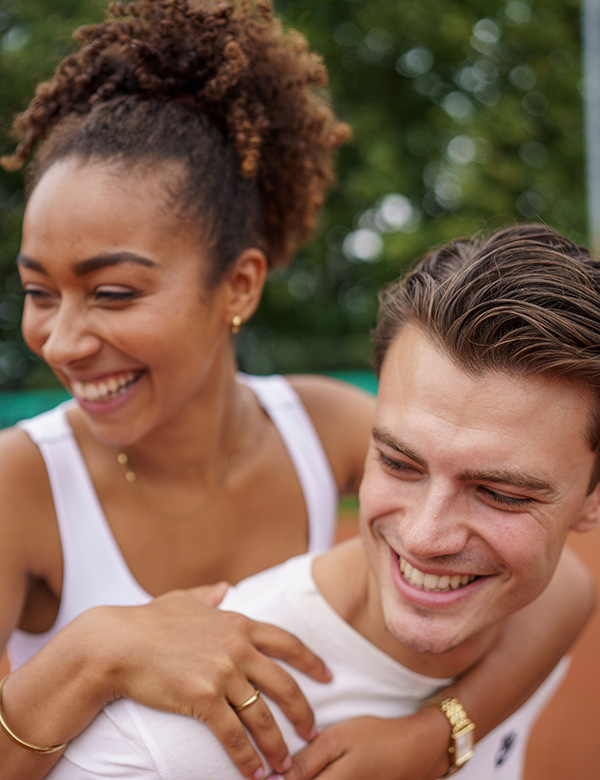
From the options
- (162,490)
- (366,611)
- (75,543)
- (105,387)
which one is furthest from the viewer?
Result: (162,490)

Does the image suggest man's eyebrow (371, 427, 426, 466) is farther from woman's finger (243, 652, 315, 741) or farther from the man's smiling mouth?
woman's finger (243, 652, 315, 741)

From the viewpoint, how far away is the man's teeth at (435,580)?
184cm

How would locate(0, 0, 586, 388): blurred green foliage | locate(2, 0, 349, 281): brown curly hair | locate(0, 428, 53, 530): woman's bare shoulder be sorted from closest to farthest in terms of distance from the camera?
locate(0, 428, 53, 530): woman's bare shoulder < locate(2, 0, 349, 281): brown curly hair < locate(0, 0, 586, 388): blurred green foliage

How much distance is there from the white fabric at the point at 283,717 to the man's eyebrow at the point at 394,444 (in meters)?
0.46

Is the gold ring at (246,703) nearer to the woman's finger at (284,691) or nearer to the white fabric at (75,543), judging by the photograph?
the woman's finger at (284,691)

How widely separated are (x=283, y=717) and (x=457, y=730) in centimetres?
48

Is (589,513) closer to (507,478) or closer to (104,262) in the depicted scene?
(507,478)

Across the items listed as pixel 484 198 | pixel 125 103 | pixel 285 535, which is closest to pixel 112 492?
pixel 285 535

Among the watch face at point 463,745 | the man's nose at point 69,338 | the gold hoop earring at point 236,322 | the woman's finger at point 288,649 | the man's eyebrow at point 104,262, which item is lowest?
the watch face at point 463,745

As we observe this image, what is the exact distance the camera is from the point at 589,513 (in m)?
2.01

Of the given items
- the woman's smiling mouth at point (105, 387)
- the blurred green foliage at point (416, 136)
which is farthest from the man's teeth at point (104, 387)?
the blurred green foliage at point (416, 136)

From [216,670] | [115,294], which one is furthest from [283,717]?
[115,294]

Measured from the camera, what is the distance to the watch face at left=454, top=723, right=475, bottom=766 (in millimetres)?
2102

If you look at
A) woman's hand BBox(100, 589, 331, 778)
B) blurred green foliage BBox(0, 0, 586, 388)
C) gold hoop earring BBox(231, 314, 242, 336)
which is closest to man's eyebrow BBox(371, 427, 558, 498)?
woman's hand BBox(100, 589, 331, 778)
